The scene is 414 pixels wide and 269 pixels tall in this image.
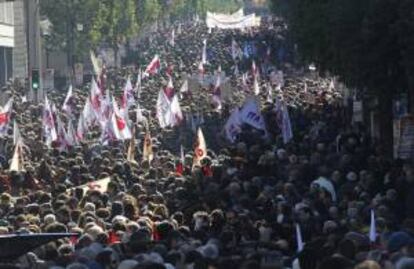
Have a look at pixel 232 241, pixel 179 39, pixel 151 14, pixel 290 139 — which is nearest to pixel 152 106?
pixel 290 139

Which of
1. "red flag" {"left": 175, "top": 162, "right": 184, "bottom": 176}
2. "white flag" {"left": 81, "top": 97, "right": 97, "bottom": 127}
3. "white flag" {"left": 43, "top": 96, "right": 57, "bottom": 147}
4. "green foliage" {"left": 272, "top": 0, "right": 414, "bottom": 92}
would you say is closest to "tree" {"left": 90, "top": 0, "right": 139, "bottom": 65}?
"white flag" {"left": 81, "top": 97, "right": 97, "bottom": 127}

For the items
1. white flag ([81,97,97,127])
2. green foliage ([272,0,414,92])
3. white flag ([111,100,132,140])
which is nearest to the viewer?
green foliage ([272,0,414,92])

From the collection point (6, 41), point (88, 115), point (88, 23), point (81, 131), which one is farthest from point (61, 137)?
point (6, 41)

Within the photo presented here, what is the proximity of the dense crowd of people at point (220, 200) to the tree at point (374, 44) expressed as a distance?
1232 mm

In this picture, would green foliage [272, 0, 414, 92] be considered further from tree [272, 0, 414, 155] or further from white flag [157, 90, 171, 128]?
white flag [157, 90, 171, 128]

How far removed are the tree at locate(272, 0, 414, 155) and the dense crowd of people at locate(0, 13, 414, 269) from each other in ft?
4.04

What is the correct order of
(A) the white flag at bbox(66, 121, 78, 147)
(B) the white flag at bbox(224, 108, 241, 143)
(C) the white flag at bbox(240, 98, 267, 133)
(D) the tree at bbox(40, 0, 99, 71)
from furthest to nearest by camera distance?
1. (D) the tree at bbox(40, 0, 99, 71)
2. (A) the white flag at bbox(66, 121, 78, 147)
3. (B) the white flag at bbox(224, 108, 241, 143)
4. (C) the white flag at bbox(240, 98, 267, 133)

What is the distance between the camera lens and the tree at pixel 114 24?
78312 mm

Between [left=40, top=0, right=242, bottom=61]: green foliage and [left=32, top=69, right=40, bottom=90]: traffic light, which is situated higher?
[left=40, top=0, right=242, bottom=61]: green foliage

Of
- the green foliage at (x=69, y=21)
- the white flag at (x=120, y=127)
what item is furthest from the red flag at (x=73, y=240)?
the green foliage at (x=69, y=21)

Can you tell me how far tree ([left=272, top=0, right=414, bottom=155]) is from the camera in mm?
25875

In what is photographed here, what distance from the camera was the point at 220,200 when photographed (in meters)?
21.2

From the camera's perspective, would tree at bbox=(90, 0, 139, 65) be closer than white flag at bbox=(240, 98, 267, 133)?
No

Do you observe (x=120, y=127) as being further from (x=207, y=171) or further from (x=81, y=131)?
(x=207, y=171)
